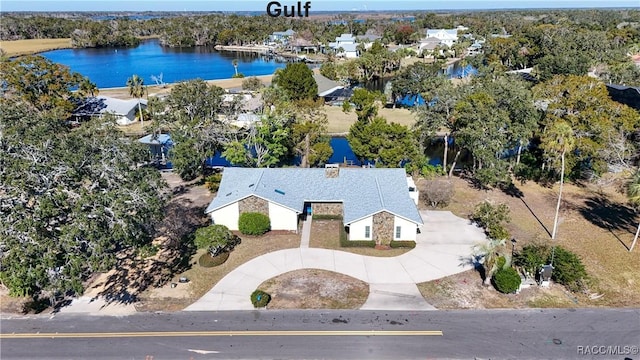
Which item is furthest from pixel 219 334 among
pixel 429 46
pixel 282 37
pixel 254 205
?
pixel 282 37

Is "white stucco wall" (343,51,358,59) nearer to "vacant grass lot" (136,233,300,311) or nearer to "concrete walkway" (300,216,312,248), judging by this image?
"concrete walkway" (300,216,312,248)

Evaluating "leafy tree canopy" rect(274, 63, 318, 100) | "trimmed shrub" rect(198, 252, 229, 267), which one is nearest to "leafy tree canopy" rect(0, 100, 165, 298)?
"trimmed shrub" rect(198, 252, 229, 267)

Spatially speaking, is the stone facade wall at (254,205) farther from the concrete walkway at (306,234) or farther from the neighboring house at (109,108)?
the neighboring house at (109,108)

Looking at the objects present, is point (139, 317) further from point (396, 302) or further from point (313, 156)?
point (313, 156)

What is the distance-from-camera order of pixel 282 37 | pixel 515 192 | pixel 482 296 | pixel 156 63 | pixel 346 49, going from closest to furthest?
pixel 482 296, pixel 515 192, pixel 156 63, pixel 346 49, pixel 282 37

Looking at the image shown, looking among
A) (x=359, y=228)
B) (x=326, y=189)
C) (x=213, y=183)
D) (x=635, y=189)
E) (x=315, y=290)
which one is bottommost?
(x=315, y=290)

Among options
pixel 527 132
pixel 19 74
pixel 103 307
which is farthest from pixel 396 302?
pixel 19 74

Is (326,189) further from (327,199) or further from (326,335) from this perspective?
(326,335)
